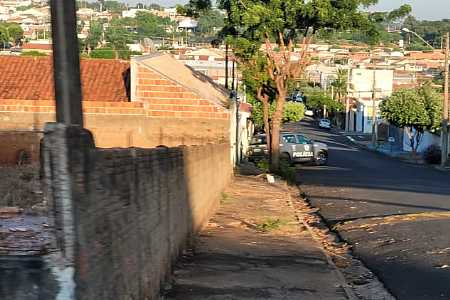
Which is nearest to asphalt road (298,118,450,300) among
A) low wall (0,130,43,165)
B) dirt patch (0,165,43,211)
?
low wall (0,130,43,165)

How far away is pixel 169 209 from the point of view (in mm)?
9703

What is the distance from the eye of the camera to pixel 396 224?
15922 millimetres

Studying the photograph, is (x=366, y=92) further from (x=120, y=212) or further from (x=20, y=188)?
(x=20, y=188)

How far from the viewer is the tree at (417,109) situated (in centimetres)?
5538

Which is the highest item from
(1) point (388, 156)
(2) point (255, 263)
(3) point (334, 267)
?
(2) point (255, 263)

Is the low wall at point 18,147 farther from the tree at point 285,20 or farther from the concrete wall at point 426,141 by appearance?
the concrete wall at point 426,141

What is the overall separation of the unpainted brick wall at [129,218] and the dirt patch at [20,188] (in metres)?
0.40

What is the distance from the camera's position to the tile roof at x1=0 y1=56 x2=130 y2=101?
29891 millimetres

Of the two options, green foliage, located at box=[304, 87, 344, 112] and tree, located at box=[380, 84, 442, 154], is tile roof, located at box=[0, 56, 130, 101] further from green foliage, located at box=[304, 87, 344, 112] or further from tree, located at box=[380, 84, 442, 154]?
green foliage, located at box=[304, 87, 344, 112]

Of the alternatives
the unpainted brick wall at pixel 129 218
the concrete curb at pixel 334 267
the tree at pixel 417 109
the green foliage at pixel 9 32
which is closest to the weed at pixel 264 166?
the concrete curb at pixel 334 267

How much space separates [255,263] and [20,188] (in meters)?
5.81

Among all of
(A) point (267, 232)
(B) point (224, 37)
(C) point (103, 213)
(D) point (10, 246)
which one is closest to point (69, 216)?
(D) point (10, 246)

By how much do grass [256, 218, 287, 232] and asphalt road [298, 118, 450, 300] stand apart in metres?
1.24

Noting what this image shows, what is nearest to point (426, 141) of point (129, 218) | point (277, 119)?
point (277, 119)
